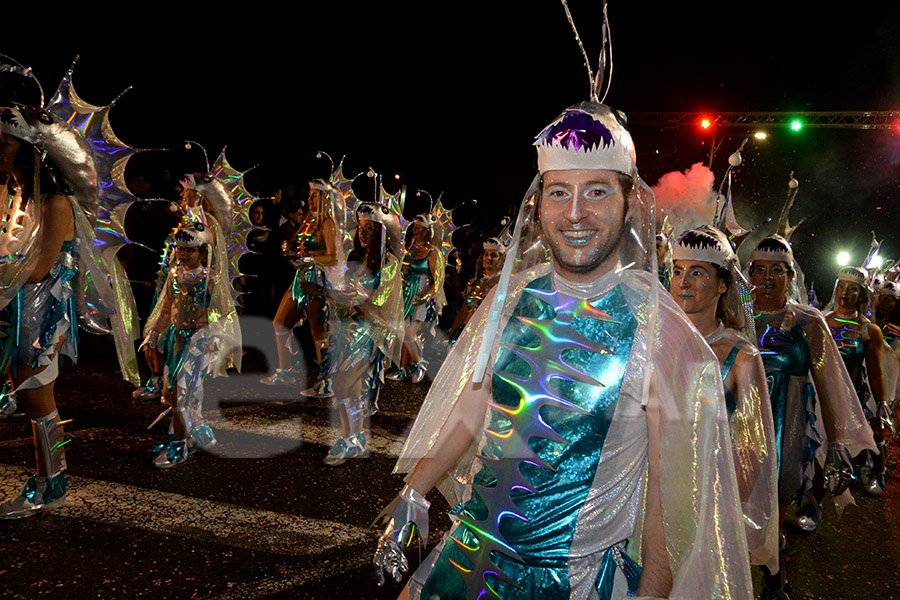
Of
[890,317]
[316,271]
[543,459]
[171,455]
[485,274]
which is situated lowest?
[171,455]

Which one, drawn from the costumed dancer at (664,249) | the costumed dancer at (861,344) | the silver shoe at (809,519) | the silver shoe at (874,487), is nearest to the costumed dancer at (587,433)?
the costumed dancer at (664,249)

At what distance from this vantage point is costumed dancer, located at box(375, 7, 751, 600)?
1.59 metres

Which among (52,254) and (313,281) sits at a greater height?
(52,254)

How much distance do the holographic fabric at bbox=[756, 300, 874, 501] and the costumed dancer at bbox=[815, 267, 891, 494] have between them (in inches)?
71.6

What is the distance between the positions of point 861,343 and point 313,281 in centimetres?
571

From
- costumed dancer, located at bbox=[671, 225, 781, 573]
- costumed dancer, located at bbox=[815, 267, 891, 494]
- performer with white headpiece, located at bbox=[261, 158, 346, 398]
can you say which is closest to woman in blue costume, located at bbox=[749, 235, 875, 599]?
costumed dancer, located at bbox=[671, 225, 781, 573]

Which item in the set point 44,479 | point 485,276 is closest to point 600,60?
point 44,479

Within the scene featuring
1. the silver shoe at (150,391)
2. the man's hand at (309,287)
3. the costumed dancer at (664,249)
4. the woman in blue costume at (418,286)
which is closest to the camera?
the costumed dancer at (664,249)

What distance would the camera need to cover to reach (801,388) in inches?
158

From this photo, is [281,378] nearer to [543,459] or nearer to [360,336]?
[360,336]

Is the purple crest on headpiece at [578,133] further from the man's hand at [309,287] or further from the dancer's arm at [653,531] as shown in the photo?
the man's hand at [309,287]

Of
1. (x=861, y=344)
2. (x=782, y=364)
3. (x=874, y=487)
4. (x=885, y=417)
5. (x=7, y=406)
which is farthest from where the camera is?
(x=874, y=487)

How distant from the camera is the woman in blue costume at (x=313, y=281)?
19.3 feet

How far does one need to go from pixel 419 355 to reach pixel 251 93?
20.2 ft
